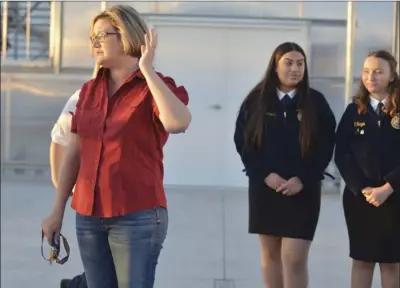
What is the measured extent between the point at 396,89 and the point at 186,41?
6.04m

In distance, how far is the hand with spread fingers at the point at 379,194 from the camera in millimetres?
3918

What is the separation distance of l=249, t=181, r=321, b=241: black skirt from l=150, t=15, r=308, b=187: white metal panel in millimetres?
5661

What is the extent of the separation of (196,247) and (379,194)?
2.75m

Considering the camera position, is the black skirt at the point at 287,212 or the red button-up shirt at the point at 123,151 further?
the black skirt at the point at 287,212

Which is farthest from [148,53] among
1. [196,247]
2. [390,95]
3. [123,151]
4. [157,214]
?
[196,247]

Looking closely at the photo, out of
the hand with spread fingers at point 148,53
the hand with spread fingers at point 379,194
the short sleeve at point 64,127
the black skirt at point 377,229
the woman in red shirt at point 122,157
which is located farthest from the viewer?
the black skirt at point 377,229

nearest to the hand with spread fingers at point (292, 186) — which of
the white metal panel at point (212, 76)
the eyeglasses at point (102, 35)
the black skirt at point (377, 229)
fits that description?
the black skirt at point (377, 229)

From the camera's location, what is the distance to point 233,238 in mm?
6848

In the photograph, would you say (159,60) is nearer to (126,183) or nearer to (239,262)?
(239,262)

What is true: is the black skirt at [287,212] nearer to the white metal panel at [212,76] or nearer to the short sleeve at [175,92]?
the short sleeve at [175,92]

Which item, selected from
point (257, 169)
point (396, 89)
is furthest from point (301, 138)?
point (396, 89)

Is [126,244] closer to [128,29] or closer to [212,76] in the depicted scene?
[128,29]

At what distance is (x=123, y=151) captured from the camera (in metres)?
2.74

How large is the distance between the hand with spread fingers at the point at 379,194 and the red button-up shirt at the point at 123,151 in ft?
4.97
